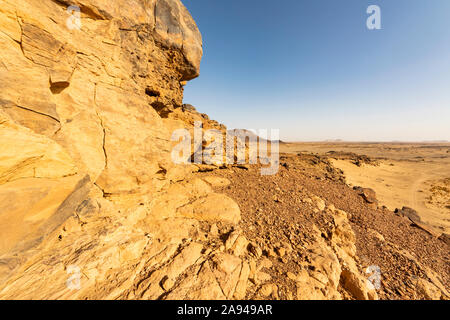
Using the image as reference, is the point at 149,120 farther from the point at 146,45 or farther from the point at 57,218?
the point at 57,218

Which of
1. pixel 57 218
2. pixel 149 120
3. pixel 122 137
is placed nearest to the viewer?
pixel 57 218

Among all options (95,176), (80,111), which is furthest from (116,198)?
(80,111)

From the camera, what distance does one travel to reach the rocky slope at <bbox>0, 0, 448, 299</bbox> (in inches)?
93.9

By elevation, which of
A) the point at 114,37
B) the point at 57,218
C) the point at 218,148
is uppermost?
the point at 114,37

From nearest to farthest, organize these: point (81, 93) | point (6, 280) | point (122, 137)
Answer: point (6, 280) → point (81, 93) → point (122, 137)

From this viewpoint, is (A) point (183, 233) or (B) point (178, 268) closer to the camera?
(B) point (178, 268)

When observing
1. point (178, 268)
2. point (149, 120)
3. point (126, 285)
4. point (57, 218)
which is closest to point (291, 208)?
point (178, 268)

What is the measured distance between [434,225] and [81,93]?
1696 centimetres

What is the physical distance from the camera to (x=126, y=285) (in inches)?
98.4

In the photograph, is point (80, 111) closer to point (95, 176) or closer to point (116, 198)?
point (95, 176)

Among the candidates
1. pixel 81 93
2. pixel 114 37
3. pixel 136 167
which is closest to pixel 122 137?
pixel 136 167

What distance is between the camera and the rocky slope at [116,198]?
2.38 m

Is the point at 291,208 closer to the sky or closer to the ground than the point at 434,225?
closer to the sky

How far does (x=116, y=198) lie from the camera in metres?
3.94
